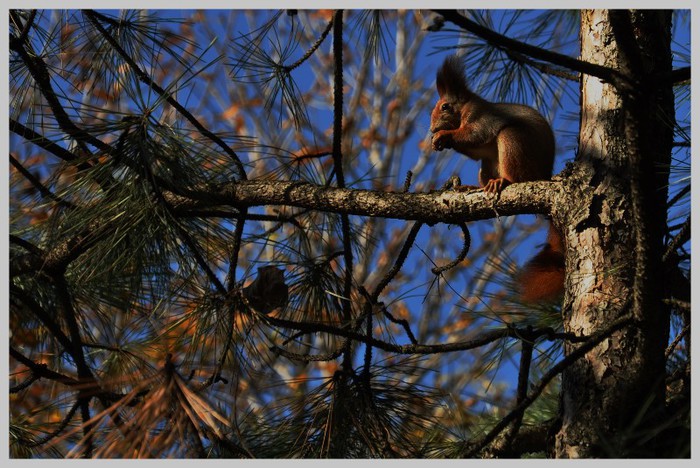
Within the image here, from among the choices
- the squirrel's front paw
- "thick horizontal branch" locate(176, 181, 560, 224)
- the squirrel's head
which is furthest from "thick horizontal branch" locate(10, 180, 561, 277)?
the squirrel's head

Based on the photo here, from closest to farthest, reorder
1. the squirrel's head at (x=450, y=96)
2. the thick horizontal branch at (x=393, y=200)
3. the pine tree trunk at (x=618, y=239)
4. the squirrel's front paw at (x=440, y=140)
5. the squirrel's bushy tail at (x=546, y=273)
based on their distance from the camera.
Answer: the pine tree trunk at (x=618, y=239) → the thick horizontal branch at (x=393, y=200) → the squirrel's bushy tail at (x=546, y=273) → the squirrel's front paw at (x=440, y=140) → the squirrel's head at (x=450, y=96)

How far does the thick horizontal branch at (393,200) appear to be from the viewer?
5.11 ft

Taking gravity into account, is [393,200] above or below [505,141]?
below

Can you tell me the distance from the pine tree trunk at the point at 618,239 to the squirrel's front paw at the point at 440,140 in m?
0.65

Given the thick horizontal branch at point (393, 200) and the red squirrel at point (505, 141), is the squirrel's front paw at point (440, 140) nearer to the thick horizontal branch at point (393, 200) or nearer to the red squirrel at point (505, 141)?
the red squirrel at point (505, 141)

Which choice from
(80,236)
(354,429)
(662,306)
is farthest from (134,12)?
(662,306)

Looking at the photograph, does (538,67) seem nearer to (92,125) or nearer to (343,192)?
(343,192)

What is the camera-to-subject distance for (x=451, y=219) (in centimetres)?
159

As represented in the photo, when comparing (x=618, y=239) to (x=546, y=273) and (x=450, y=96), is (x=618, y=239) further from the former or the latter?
(x=450, y=96)

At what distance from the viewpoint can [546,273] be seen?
198 cm

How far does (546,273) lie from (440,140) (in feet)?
1.63

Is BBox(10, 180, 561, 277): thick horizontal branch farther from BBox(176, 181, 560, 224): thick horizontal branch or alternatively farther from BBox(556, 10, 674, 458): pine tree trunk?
BBox(556, 10, 674, 458): pine tree trunk

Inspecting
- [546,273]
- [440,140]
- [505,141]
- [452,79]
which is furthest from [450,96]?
[546,273]

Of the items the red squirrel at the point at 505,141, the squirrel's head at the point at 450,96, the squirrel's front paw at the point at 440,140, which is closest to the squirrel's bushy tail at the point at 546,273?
the red squirrel at the point at 505,141
